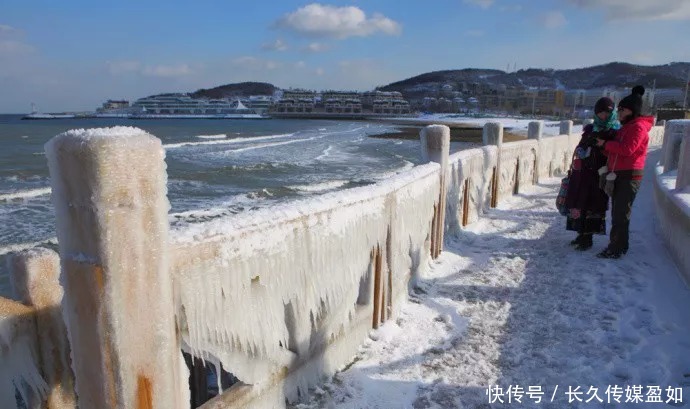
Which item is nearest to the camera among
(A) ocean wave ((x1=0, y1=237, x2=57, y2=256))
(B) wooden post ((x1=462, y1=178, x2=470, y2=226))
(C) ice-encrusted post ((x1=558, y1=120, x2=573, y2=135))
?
(B) wooden post ((x1=462, y1=178, x2=470, y2=226))

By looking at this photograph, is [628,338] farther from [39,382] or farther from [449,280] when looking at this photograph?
[39,382]

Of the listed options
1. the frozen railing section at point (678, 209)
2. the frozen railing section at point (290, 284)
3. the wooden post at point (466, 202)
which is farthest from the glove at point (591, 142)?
the frozen railing section at point (290, 284)

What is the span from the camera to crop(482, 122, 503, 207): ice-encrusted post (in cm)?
830

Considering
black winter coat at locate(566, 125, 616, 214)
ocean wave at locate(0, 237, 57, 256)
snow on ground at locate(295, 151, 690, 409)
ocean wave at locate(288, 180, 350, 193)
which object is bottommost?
ocean wave at locate(288, 180, 350, 193)

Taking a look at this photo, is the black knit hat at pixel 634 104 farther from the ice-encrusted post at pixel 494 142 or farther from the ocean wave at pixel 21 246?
the ocean wave at pixel 21 246

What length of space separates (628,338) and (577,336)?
14.5 inches

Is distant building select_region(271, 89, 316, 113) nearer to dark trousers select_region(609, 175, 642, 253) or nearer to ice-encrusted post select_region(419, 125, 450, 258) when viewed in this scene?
ice-encrusted post select_region(419, 125, 450, 258)

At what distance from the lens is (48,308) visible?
188cm

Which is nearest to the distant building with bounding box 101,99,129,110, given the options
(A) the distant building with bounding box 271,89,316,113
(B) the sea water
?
(A) the distant building with bounding box 271,89,316,113

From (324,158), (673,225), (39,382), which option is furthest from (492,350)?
(324,158)

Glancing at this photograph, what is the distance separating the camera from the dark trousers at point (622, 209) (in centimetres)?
541

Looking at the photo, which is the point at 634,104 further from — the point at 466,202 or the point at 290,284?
the point at 290,284

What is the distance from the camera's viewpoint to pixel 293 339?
113 inches

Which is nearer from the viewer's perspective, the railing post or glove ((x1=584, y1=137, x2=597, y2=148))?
glove ((x1=584, y1=137, x2=597, y2=148))
